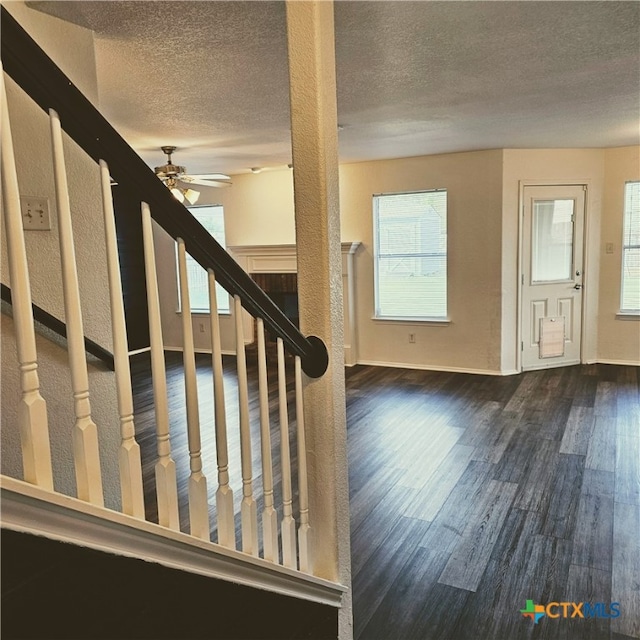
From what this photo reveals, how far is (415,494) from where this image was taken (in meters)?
3.21

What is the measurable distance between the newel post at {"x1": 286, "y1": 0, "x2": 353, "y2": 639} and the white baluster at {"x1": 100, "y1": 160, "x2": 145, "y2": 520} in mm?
723

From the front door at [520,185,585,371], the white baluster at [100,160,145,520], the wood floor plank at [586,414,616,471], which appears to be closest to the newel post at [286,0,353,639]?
the white baluster at [100,160,145,520]

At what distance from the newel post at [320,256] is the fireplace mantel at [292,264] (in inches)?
173

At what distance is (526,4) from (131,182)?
5.74 ft

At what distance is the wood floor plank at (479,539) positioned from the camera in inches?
95.0

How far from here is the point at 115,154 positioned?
1.09 metres

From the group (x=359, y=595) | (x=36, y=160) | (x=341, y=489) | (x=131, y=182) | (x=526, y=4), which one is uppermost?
(x=526, y=4)

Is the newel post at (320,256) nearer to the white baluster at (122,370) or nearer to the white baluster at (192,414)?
the white baluster at (192,414)

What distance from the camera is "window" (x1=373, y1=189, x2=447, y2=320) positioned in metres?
6.04

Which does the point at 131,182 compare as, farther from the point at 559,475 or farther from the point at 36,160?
the point at 559,475

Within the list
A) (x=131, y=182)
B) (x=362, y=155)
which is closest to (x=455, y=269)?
(x=362, y=155)

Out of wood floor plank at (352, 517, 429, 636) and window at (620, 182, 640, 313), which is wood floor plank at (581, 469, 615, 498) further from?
window at (620, 182, 640, 313)

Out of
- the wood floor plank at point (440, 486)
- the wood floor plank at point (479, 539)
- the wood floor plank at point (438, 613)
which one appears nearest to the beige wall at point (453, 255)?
the wood floor plank at point (440, 486)

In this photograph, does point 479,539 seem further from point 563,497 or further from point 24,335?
point 24,335
